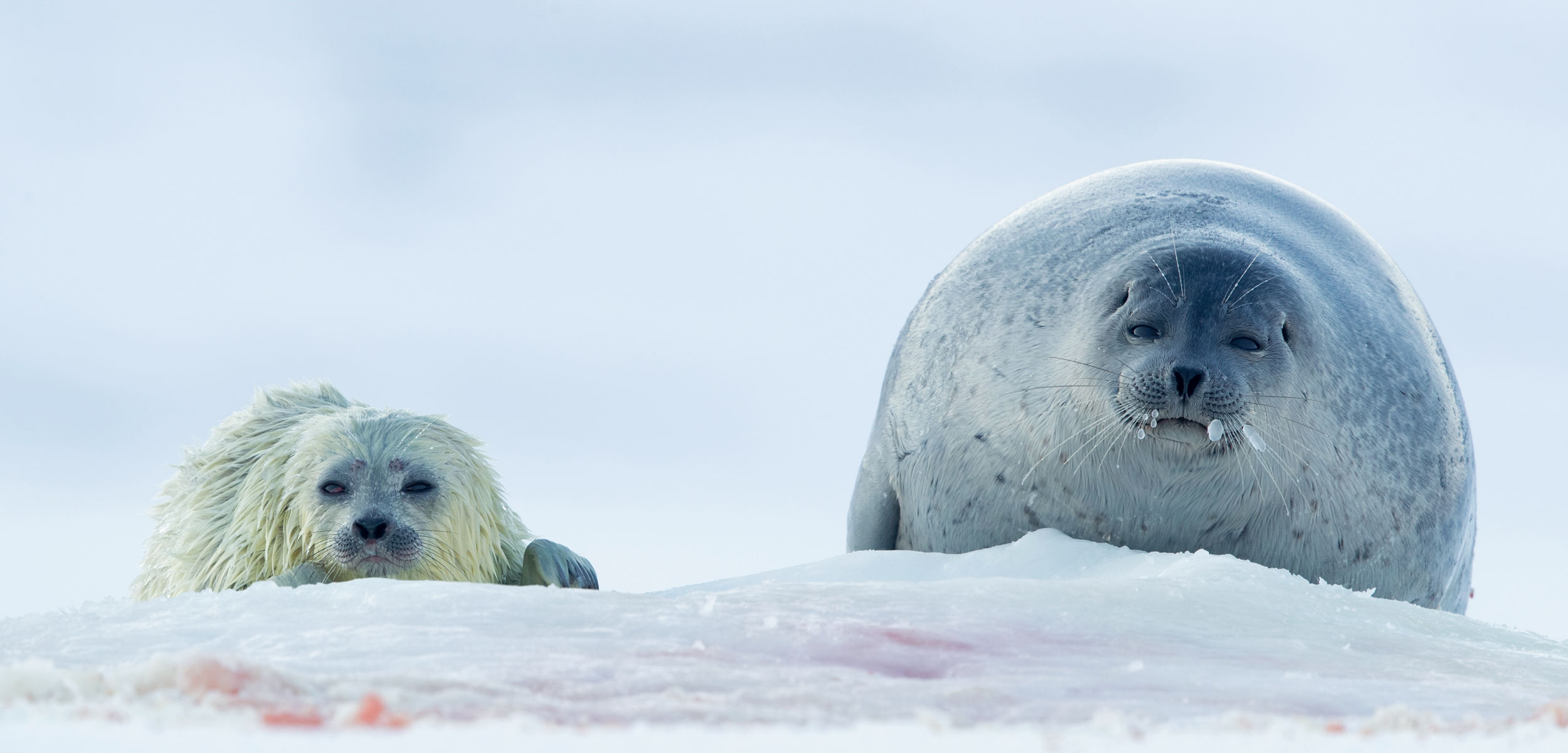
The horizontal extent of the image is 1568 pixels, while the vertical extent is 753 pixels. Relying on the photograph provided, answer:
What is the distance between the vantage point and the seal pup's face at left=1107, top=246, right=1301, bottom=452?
13.9 ft

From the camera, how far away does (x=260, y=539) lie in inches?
191

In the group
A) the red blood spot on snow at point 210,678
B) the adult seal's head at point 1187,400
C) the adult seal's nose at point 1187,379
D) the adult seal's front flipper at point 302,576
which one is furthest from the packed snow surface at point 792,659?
the adult seal's front flipper at point 302,576

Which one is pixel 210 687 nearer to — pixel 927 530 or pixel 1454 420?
pixel 927 530

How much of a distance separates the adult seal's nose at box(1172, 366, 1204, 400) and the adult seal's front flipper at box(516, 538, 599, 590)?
207cm

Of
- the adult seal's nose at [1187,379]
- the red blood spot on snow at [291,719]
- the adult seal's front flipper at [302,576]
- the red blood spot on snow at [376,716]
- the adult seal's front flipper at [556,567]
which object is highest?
the adult seal's nose at [1187,379]

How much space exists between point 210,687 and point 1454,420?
463 cm

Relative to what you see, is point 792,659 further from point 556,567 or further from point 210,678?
point 556,567

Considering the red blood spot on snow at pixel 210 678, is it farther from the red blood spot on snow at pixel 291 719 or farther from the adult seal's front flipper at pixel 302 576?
the adult seal's front flipper at pixel 302 576

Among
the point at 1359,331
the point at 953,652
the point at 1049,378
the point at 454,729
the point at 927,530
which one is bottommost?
the point at 454,729

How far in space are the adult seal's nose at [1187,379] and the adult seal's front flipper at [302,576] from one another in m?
2.62

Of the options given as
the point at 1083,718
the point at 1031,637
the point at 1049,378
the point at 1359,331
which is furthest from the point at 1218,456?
the point at 1083,718

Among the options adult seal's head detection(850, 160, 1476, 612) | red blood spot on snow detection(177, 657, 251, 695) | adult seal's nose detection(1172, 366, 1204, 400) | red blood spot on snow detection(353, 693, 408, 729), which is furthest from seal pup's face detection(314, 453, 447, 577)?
red blood spot on snow detection(353, 693, 408, 729)

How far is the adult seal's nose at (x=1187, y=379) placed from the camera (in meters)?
4.20

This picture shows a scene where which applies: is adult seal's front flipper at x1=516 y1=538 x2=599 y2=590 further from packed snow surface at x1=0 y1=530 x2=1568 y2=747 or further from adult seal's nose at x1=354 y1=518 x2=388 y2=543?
packed snow surface at x1=0 y1=530 x2=1568 y2=747
